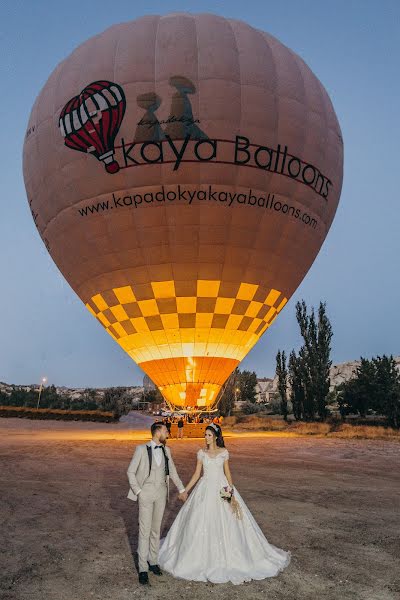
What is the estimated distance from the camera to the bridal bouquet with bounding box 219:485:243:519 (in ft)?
16.4

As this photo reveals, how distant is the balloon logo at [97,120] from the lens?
16516mm

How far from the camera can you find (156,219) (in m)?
17.0

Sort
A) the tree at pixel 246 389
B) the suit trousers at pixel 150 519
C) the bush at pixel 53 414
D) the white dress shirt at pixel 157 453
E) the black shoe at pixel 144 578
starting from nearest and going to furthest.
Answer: the black shoe at pixel 144 578
the suit trousers at pixel 150 519
the white dress shirt at pixel 157 453
the bush at pixel 53 414
the tree at pixel 246 389

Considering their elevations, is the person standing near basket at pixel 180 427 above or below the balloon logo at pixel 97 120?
below

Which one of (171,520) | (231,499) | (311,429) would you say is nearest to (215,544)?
(231,499)

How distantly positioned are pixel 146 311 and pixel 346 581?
14.4 metres

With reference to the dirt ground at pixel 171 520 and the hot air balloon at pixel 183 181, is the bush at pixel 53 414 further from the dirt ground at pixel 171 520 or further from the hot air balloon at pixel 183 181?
the dirt ground at pixel 171 520

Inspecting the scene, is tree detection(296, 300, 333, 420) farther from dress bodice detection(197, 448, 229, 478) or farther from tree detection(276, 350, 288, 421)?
dress bodice detection(197, 448, 229, 478)

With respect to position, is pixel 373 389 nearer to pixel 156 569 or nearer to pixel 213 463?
pixel 213 463

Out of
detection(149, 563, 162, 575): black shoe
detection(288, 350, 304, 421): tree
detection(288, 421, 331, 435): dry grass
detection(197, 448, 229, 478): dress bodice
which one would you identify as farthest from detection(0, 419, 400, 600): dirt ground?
detection(288, 350, 304, 421): tree

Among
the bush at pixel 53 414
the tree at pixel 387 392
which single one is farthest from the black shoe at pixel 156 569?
the bush at pixel 53 414

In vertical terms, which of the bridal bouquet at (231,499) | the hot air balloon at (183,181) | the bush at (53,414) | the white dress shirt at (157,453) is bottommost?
the bridal bouquet at (231,499)

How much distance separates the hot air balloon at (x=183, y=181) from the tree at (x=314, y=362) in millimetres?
19778

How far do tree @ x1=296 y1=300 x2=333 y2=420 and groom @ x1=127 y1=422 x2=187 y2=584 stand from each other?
34.0m
